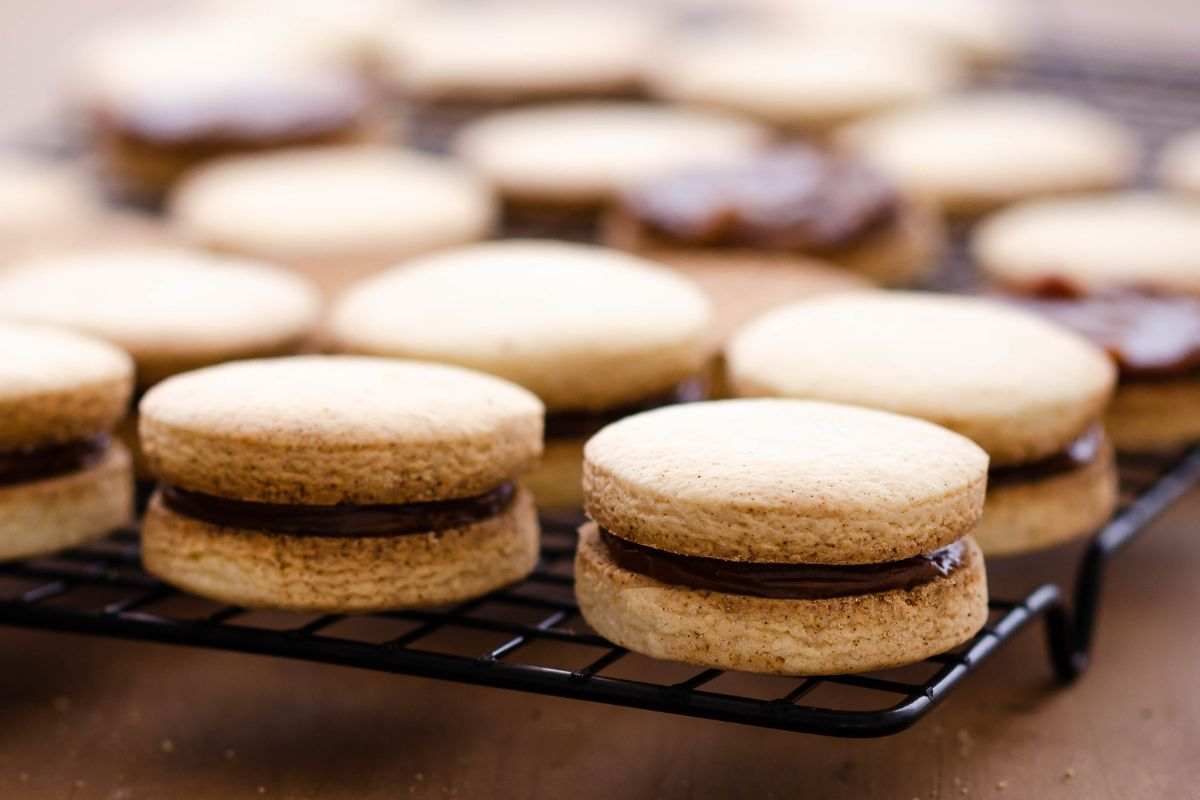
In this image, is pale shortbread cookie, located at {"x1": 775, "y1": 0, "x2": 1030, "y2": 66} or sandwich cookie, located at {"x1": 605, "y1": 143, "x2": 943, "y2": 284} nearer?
sandwich cookie, located at {"x1": 605, "y1": 143, "x2": 943, "y2": 284}

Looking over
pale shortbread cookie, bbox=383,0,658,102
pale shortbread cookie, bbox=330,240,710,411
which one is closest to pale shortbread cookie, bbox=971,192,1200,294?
pale shortbread cookie, bbox=330,240,710,411

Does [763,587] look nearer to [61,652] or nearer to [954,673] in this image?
[954,673]

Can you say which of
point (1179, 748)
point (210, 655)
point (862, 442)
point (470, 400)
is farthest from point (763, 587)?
point (210, 655)

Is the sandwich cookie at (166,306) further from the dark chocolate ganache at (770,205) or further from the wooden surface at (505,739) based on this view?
the dark chocolate ganache at (770,205)

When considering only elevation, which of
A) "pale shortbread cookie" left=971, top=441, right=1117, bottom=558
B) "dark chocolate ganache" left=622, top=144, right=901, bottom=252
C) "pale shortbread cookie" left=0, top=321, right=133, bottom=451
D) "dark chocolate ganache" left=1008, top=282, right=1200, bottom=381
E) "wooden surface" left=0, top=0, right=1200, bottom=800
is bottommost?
"wooden surface" left=0, top=0, right=1200, bottom=800

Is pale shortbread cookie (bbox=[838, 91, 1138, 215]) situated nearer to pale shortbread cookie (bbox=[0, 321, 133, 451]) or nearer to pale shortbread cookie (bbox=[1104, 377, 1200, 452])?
pale shortbread cookie (bbox=[1104, 377, 1200, 452])

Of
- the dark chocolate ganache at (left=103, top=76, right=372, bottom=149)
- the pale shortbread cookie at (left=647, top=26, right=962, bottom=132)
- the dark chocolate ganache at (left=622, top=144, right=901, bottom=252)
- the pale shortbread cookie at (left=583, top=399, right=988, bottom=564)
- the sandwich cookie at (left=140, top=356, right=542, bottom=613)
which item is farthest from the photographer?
the pale shortbread cookie at (left=647, top=26, right=962, bottom=132)

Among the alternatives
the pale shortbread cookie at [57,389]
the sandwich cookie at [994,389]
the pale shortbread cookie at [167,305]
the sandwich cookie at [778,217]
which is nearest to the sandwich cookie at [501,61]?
the sandwich cookie at [778,217]
